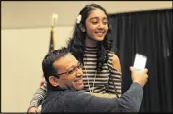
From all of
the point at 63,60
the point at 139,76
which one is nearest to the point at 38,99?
the point at 63,60

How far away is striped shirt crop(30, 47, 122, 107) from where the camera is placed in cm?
165

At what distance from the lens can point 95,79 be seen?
65.9 inches

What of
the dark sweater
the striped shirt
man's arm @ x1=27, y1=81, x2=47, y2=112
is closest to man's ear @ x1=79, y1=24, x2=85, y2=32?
the striped shirt

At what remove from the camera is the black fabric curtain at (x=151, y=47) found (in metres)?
3.73

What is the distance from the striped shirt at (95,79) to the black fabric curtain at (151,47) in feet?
6.52

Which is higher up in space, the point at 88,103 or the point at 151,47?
the point at 151,47

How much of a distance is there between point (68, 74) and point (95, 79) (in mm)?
438

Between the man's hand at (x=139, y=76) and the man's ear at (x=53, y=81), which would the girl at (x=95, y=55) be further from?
the man's ear at (x=53, y=81)

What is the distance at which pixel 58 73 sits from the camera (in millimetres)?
1262

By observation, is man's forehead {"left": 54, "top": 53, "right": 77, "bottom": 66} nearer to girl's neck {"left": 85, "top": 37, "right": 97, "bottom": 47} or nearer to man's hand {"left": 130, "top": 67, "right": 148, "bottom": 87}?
man's hand {"left": 130, "top": 67, "right": 148, "bottom": 87}

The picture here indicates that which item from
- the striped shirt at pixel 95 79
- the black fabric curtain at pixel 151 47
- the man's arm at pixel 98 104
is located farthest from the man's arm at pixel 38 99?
the black fabric curtain at pixel 151 47

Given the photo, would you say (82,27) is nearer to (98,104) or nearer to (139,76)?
(139,76)

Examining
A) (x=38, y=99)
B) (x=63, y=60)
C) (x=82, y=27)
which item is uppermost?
(x=82, y=27)

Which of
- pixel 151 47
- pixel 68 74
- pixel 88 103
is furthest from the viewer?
pixel 151 47
